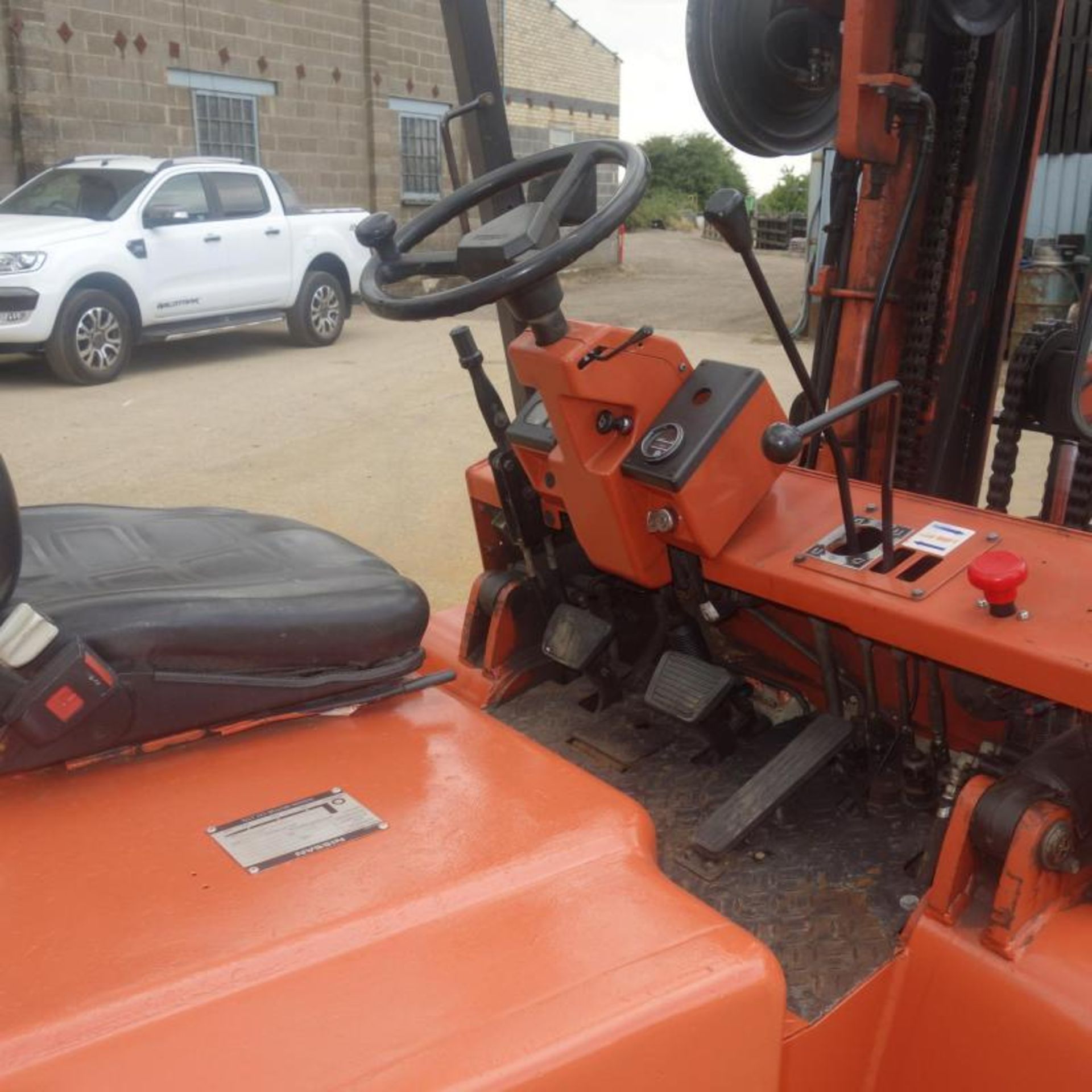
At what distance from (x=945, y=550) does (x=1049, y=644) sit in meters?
0.31

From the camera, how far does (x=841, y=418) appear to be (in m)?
1.83

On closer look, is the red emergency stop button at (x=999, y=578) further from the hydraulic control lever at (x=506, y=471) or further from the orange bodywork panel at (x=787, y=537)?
the hydraulic control lever at (x=506, y=471)

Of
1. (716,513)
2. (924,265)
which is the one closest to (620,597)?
(716,513)

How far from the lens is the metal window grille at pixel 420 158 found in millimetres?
17391

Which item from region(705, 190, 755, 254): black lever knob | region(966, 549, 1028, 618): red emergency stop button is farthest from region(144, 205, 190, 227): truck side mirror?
region(966, 549, 1028, 618): red emergency stop button

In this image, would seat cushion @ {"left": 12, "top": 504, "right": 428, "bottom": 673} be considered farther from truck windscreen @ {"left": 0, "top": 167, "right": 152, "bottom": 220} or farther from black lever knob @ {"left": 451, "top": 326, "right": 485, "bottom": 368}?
truck windscreen @ {"left": 0, "top": 167, "right": 152, "bottom": 220}

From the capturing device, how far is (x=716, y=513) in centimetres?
204

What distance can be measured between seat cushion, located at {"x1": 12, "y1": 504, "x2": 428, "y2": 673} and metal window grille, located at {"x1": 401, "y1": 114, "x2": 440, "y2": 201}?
1612 centimetres

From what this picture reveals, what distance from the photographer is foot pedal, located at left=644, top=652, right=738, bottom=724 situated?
229 cm

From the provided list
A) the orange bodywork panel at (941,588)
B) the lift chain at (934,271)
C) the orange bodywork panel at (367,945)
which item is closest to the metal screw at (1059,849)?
the orange bodywork panel at (941,588)

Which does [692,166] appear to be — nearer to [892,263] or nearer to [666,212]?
[666,212]

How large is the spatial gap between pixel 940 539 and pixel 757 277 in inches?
19.7

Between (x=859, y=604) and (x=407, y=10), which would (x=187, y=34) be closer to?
(x=407, y=10)

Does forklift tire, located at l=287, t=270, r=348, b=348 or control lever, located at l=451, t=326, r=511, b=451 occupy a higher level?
control lever, located at l=451, t=326, r=511, b=451
